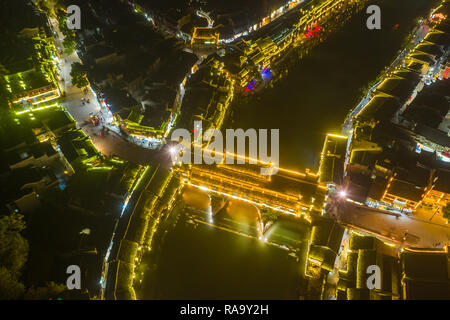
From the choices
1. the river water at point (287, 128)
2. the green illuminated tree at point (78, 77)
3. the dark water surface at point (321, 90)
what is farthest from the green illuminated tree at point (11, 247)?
the dark water surface at point (321, 90)

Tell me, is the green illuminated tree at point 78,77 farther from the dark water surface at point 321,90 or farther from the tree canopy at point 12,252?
the tree canopy at point 12,252

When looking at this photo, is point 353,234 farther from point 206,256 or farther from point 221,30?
point 221,30

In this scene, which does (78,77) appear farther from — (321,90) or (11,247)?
(321,90)

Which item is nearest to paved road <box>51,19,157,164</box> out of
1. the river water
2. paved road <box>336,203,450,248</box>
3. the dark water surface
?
the river water

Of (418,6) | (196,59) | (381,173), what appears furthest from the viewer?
(418,6)

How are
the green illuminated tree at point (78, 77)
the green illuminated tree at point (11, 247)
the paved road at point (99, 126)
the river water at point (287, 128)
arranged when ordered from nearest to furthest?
1. the green illuminated tree at point (11, 247)
2. the river water at point (287, 128)
3. the paved road at point (99, 126)
4. the green illuminated tree at point (78, 77)

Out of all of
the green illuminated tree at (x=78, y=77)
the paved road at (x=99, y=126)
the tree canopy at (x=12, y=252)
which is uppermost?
the green illuminated tree at (x=78, y=77)

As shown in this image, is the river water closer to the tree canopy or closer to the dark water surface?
the dark water surface

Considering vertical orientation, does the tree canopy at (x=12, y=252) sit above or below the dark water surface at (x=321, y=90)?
below
